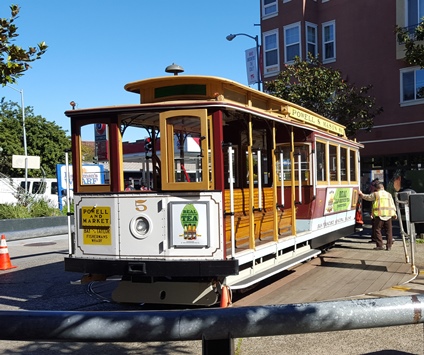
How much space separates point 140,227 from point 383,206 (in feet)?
21.8

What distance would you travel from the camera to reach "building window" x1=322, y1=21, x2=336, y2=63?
74.5ft

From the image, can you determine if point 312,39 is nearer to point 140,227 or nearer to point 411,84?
point 411,84

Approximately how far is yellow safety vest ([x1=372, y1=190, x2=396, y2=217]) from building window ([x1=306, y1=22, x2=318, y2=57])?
46.3ft

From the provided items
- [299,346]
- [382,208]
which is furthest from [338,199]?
[299,346]

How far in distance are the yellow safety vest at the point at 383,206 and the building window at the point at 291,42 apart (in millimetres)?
14046

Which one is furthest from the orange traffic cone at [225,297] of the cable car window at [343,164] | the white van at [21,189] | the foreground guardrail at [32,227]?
the white van at [21,189]

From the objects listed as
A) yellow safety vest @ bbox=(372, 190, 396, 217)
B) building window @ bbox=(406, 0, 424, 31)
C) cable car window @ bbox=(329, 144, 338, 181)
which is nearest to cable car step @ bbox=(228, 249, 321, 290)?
cable car window @ bbox=(329, 144, 338, 181)

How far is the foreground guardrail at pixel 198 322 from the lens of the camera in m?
1.62

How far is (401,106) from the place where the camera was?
794 inches

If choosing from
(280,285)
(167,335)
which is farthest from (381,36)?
(167,335)

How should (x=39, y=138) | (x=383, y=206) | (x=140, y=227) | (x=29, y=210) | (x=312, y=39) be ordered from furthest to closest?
(x=39, y=138), (x=312, y=39), (x=29, y=210), (x=383, y=206), (x=140, y=227)

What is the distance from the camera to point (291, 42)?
23.5 m

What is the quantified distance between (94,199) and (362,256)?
658 cm

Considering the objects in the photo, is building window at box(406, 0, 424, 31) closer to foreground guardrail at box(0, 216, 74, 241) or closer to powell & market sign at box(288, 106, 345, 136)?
powell & market sign at box(288, 106, 345, 136)
